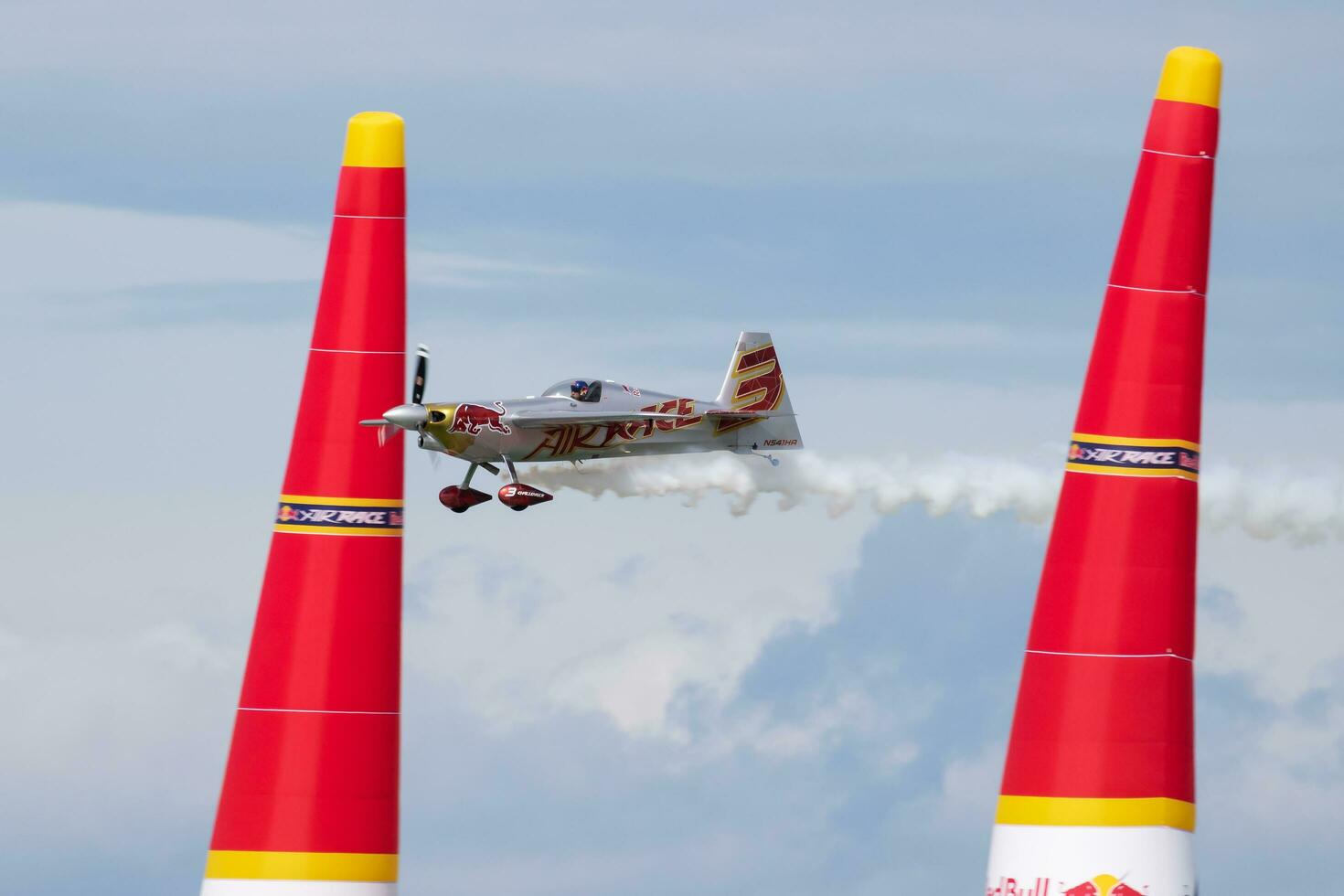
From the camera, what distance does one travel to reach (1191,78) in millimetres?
18297

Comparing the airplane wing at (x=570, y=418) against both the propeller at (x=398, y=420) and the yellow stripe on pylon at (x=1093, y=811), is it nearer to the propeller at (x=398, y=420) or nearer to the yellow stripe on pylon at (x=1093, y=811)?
the propeller at (x=398, y=420)

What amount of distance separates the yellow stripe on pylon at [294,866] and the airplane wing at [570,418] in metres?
12.7

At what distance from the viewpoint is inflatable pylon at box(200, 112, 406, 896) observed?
21859mm

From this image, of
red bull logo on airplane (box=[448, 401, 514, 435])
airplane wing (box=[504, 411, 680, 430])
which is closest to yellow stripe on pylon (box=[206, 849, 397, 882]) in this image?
red bull logo on airplane (box=[448, 401, 514, 435])

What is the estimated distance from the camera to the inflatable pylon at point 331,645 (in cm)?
2186

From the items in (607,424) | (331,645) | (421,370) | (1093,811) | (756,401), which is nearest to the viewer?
(1093,811)

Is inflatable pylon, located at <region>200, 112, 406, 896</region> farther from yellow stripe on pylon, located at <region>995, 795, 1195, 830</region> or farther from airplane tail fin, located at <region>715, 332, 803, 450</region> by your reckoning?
airplane tail fin, located at <region>715, 332, 803, 450</region>

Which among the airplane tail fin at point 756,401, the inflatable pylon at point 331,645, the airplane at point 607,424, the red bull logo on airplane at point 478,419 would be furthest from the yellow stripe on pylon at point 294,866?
the airplane tail fin at point 756,401

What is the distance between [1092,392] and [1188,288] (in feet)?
4.26

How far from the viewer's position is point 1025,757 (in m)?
18.0

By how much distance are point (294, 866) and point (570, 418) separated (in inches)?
541

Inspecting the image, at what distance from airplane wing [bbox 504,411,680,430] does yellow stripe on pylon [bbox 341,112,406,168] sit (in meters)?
11.4

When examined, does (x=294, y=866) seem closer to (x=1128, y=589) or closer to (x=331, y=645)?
(x=331, y=645)

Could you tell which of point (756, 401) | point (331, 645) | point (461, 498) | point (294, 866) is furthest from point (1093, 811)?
point (756, 401)
